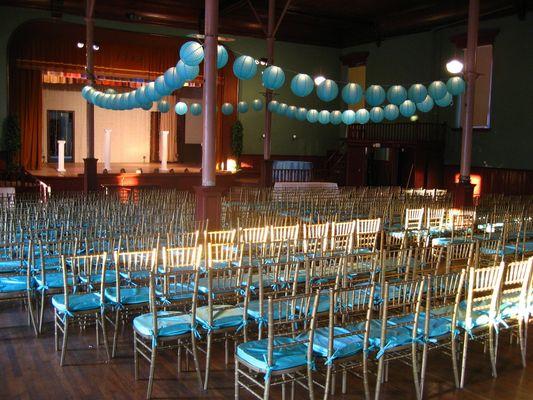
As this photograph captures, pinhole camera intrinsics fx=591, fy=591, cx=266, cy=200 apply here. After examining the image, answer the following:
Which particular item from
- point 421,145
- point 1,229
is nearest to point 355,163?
point 421,145

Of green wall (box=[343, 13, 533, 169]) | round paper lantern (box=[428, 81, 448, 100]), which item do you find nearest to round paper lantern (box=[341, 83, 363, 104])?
round paper lantern (box=[428, 81, 448, 100])

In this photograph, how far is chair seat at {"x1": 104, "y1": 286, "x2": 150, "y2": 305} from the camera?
16.7ft

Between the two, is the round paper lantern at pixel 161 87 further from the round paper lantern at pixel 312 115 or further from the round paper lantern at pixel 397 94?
the round paper lantern at pixel 312 115

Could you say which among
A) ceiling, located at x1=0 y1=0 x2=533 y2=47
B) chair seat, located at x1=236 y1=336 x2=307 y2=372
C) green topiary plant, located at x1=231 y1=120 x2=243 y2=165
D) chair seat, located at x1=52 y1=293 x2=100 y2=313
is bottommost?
chair seat, located at x1=236 y1=336 x2=307 y2=372

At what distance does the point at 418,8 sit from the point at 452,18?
1.37 m

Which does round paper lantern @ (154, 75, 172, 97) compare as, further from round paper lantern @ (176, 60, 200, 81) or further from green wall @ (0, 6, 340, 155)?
green wall @ (0, 6, 340, 155)

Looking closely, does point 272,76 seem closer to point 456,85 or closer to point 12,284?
point 456,85

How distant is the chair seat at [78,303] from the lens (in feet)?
16.0

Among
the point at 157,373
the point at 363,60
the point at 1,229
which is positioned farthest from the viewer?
the point at 363,60

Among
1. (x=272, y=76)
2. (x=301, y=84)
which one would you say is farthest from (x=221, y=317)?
(x=301, y=84)

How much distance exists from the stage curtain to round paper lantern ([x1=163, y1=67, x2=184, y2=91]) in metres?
10.8

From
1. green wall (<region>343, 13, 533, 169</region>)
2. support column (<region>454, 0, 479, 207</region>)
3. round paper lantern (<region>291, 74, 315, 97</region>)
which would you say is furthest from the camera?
green wall (<region>343, 13, 533, 169</region>)

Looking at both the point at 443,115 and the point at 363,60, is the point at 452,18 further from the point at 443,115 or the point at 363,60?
the point at 363,60

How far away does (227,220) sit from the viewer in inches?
375
